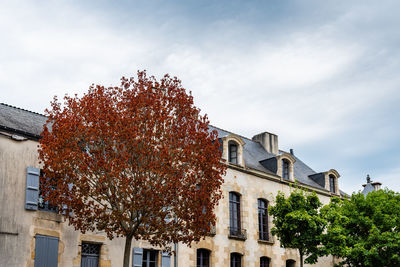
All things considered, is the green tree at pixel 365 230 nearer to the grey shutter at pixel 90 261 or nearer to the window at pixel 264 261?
the window at pixel 264 261

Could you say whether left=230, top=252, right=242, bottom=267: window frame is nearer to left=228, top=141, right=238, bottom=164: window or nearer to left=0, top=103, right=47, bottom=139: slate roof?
left=228, top=141, right=238, bottom=164: window

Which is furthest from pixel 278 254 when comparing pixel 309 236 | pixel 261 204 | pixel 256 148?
pixel 256 148

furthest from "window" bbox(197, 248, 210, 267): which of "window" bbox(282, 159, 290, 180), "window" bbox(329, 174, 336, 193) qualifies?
"window" bbox(329, 174, 336, 193)

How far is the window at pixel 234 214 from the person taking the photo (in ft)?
76.5

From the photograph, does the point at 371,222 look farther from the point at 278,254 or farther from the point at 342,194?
the point at 342,194

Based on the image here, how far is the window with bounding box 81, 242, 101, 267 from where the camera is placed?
17562 mm

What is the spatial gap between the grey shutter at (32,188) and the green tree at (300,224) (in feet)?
34.3

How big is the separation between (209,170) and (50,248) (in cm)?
583

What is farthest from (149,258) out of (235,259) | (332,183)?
(332,183)

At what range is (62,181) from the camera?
15273mm

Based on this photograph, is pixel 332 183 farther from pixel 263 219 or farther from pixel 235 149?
pixel 235 149

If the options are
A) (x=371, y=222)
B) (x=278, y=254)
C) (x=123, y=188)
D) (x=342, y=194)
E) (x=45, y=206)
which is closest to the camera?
(x=123, y=188)

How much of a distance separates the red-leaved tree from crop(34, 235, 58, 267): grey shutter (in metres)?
1.23

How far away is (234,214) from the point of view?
23.7 metres
